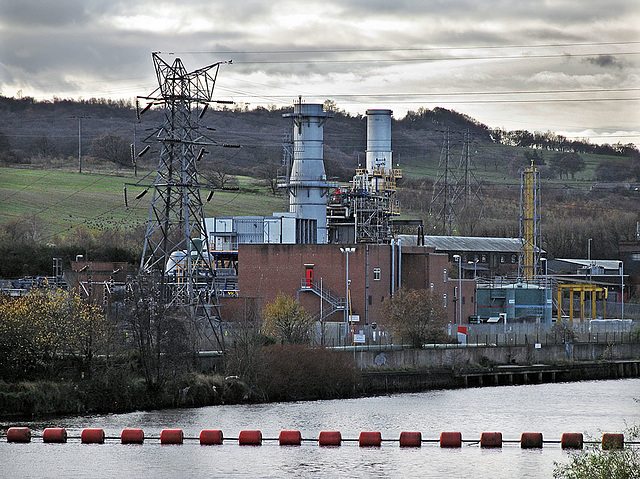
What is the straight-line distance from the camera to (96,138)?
137 meters

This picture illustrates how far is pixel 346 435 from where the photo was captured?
37719mm

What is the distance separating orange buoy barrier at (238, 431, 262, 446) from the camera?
114 ft

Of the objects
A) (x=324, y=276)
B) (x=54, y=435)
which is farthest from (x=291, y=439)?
(x=324, y=276)

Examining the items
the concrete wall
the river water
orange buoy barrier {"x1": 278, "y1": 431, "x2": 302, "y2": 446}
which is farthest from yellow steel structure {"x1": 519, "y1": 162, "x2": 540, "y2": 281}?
orange buoy barrier {"x1": 278, "y1": 431, "x2": 302, "y2": 446}

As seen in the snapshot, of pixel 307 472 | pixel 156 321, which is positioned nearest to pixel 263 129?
pixel 156 321

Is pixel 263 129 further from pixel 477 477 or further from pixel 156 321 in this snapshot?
pixel 477 477

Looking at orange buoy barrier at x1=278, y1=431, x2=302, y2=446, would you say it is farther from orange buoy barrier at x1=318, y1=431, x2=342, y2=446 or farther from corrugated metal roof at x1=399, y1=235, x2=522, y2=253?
corrugated metal roof at x1=399, y1=235, x2=522, y2=253

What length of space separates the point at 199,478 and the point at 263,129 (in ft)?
422

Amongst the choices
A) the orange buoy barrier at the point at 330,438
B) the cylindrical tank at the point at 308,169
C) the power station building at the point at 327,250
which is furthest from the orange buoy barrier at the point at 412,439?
the cylindrical tank at the point at 308,169

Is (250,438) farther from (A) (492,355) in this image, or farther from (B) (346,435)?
(A) (492,355)

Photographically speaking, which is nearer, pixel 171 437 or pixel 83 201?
pixel 171 437

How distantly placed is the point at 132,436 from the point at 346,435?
7152 millimetres

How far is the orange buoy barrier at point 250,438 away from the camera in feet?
114

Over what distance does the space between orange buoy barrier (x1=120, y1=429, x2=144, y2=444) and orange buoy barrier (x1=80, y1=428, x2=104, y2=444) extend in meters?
0.66
